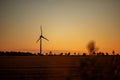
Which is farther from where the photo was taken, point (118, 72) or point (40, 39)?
point (40, 39)

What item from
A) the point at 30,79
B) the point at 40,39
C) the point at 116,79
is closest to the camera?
the point at 116,79

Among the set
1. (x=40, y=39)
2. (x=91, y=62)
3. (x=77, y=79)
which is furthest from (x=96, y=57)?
(x=40, y=39)

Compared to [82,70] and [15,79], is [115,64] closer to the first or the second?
[82,70]

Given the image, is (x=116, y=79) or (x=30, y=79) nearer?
(x=116, y=79)

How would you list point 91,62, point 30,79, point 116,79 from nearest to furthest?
point 116,79, point 91,62, point 30,79

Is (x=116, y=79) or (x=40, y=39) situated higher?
(x=40, y=39)

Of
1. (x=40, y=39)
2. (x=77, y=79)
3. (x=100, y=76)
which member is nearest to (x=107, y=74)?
(x=100, y=76)

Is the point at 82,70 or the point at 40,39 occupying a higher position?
the point at 40,39

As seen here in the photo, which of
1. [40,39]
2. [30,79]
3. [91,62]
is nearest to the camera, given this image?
[91,62]

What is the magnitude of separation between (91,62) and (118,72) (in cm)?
231

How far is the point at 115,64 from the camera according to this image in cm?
2369

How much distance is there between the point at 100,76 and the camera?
23531 mm

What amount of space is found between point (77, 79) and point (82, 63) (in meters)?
19.0

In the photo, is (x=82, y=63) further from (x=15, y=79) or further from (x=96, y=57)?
(x=15, y=79)
